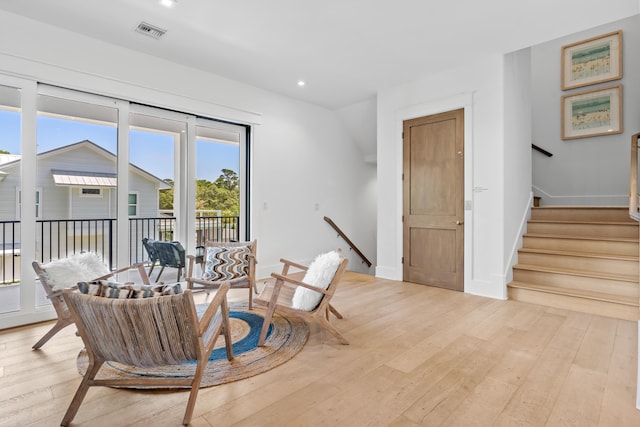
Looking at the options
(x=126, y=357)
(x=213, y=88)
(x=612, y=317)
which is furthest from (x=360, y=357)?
(x=213, y=88)

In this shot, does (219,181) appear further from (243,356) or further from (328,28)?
(243,356)

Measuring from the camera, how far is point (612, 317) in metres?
3.23

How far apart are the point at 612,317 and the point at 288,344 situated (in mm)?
3187

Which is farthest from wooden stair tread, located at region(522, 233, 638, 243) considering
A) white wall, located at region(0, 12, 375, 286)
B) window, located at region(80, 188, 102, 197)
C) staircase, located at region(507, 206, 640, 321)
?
window, located at region(80, 188, 102, 197)

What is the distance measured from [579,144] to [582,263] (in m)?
2.53

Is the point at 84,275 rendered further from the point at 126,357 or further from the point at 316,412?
the point at 316,412

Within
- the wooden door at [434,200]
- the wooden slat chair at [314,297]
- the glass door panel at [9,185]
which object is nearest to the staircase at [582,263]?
the wooden door at [434,200]

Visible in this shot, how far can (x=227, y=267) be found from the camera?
11.7 ft

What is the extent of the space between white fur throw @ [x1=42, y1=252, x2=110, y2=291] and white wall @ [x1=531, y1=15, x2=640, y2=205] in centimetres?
647

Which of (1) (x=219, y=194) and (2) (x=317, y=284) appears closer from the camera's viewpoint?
(2) (x=317, y=284)

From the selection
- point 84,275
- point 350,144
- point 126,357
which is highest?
point 350,144

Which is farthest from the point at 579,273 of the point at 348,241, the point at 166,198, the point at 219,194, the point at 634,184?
the point at 166,198

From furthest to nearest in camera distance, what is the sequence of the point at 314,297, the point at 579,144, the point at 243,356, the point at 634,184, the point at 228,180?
1. the point at 579,144
2. the point at 228,180
3. the point at 634,184
4. the point at 314,297
5. the point at 243,356

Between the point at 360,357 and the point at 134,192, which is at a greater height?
the point at 134,192
